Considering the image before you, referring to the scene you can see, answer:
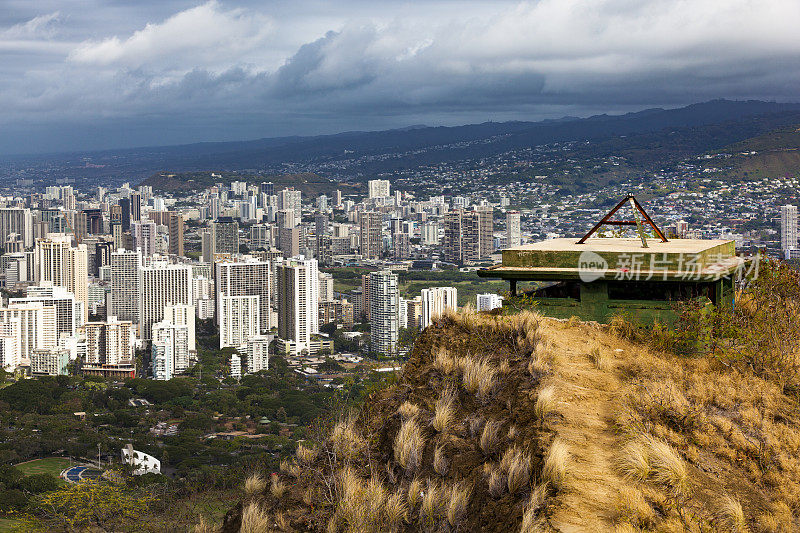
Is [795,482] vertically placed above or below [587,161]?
below

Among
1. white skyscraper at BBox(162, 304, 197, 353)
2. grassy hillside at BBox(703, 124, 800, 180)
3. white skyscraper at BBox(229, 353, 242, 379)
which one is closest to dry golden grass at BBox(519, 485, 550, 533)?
white skyscraper at BBox(229, 353, 242, 379)

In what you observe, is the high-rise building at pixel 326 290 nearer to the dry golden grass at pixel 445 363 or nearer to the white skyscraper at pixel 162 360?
the white skyscraper at pixel 162 360

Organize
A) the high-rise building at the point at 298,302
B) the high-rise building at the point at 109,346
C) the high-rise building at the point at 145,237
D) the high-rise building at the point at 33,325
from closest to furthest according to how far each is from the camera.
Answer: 1. the high-rise building at the point at 109,346
2. the high-rise building at the point at 33,325
3. the high-rise building at the point at 298,302
4. the high-rise building at the point at 145,237

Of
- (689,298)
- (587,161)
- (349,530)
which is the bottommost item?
(349,530)

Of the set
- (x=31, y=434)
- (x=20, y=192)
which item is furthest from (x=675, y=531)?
(x=20, y=192)

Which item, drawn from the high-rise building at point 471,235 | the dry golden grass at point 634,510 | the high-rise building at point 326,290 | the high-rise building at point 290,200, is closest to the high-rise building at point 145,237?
the high-rise building at point 290,200

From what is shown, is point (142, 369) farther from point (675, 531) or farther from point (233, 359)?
point (675, 531)
